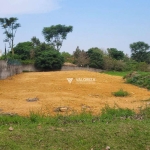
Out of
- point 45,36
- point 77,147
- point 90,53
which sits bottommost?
point 77,147

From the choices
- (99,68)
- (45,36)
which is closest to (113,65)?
(99,68)

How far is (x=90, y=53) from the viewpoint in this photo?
95.2 ft

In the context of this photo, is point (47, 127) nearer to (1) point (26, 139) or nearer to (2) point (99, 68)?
(1) point (26, 139)

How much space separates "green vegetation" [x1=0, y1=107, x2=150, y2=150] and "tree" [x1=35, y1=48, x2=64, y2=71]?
2074 cm

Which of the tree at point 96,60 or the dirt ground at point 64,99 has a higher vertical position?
the tree at point 96,60

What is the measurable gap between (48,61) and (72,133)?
2153 cm

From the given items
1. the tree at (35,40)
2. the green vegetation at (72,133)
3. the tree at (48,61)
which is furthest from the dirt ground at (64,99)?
the tree at (35,40)

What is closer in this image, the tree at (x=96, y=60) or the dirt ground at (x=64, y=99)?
the dirt ground at (x=64, y=99)

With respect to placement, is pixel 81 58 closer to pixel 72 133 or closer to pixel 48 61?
pixel 48 61

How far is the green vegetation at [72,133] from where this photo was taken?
2775 millimetres

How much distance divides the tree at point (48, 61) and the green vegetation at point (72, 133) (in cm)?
2074

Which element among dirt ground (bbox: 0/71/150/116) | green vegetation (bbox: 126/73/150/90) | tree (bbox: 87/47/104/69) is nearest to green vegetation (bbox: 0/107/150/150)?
dirt ground (bbox: 0/71/150/116)

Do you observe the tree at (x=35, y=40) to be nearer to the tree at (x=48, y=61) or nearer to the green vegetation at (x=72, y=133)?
the tree at (x=48, y=61)

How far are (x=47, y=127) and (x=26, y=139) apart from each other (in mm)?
426
